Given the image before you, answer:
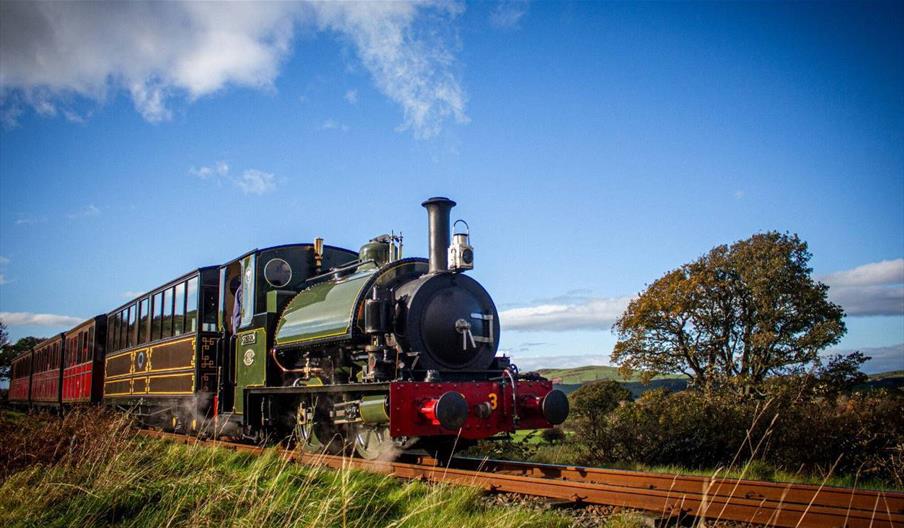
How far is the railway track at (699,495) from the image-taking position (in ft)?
15.6

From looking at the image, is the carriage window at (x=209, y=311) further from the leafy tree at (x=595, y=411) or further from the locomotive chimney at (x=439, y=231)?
the leafy tree at (x=595, y=411)

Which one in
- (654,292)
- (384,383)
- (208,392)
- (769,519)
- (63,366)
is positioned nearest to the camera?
(769,519)

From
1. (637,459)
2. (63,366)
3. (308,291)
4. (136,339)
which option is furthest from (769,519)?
(63,366)

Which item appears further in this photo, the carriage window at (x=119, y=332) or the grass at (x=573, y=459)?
the carriage window at (x=119, y=332)

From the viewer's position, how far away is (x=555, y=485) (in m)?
A: 6.31

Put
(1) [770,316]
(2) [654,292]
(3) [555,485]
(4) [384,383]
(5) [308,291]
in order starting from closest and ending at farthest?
(3) [555,485] < (4) [384,383] < (5) [308,291] < (1) [770,316] < (2) [654,292]

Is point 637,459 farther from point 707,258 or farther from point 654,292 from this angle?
point 707,258

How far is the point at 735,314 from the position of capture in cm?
1584

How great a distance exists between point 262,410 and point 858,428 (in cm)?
863

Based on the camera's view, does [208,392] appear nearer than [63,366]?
Yes

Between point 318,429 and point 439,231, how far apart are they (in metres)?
3.46

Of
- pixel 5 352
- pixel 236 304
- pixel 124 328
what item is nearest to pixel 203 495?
pixel 236 304

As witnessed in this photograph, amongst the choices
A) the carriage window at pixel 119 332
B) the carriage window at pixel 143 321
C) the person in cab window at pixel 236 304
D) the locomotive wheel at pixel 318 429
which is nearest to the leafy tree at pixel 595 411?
the locomotive wheel at pixel 318 429

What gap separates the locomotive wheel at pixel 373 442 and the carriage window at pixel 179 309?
523 cm
